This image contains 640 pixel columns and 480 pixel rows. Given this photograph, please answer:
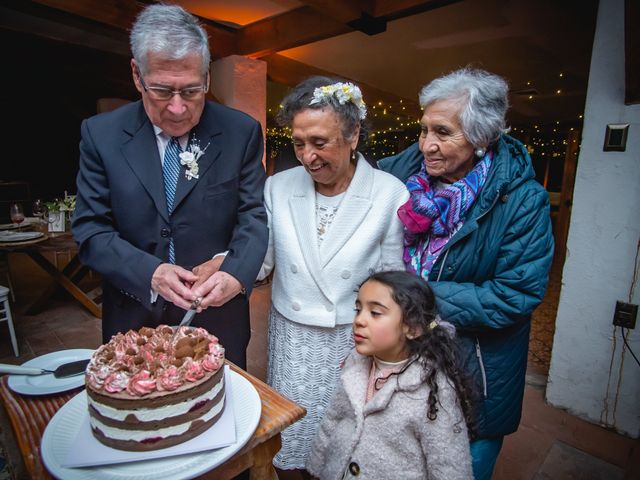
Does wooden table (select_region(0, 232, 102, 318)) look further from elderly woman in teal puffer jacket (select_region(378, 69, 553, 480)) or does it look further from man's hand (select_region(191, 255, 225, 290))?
elderly woman in teal puffer jacket (select_region(378, 69, 553, 480))

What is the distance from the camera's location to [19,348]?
3773mm

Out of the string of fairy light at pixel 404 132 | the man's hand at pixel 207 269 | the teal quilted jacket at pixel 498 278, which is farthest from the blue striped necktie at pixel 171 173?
the string of fairy light at pixel 404 132

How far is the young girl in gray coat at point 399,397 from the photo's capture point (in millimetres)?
1214

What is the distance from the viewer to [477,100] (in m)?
1.42

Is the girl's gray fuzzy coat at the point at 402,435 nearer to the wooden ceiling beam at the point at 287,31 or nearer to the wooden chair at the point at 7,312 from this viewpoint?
the wooden chair at the point at 7,312

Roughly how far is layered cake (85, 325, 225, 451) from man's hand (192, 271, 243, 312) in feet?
0.69

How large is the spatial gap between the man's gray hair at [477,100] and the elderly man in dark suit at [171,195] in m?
0.78

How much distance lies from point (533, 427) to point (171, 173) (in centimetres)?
281

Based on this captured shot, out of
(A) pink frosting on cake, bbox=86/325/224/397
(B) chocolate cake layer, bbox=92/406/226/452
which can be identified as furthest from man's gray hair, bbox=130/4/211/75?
(B) chocolate cake layer, bbox=92/406/226/452

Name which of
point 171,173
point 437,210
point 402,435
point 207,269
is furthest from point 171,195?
point 402,435

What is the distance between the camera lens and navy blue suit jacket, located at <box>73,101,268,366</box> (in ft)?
4.57

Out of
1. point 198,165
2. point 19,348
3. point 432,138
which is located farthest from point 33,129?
point 432,138

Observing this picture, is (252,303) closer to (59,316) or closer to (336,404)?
(59,316)

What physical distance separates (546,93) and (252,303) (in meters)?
6.74
